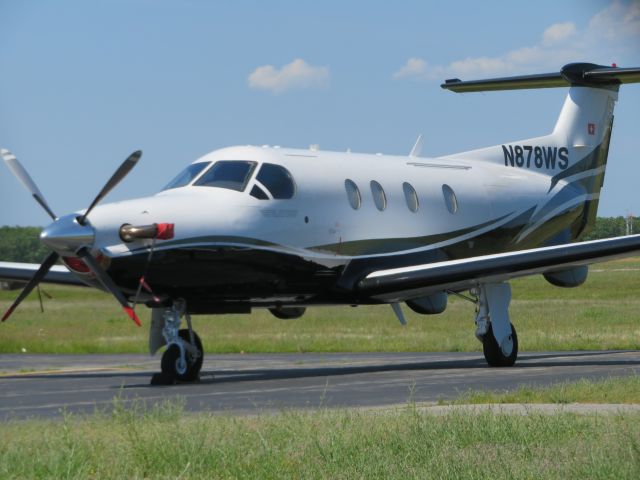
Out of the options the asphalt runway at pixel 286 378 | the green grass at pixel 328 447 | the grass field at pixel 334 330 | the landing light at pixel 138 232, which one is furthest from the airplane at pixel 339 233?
the green grass at pixel 328 447

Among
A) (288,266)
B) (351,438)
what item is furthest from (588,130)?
(351,438)

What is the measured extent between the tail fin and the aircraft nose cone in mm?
12662

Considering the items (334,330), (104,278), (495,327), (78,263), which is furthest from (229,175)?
(334,330)

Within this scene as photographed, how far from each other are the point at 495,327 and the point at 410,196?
326 cm

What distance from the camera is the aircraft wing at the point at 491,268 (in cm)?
2150

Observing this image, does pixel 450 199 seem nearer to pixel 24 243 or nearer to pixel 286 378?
pixel 286 378

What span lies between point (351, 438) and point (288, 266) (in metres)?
10.4

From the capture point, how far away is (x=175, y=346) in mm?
19812

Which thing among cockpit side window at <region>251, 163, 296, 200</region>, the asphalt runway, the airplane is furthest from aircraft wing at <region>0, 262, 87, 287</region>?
cockpit side window at <region>251, 163, 296, 200</region>

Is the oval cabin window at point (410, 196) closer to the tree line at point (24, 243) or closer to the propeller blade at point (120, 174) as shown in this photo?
the propeller blade at point (120, 174)

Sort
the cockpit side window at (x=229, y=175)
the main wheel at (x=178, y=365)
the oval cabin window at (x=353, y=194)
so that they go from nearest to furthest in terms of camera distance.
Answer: the main wheel at (x=178, y=365) < the cockpit side window at (x=229, y=175) < the oval cabin window at (x=353, y=194)

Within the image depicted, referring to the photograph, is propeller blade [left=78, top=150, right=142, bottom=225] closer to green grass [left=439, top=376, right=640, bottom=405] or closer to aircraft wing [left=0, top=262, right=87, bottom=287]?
aircraft wing [left=0, top=262, right=87, bottom=287]

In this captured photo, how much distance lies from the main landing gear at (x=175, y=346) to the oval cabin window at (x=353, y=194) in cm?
410

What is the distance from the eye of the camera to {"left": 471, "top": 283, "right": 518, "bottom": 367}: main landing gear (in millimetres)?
22672
